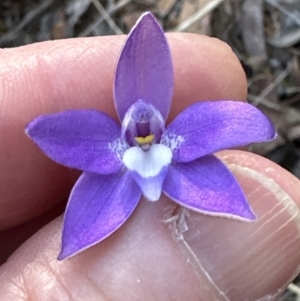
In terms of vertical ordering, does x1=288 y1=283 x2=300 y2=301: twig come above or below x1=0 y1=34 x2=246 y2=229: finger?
below

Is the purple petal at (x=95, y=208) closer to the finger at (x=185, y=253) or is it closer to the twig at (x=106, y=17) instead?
the finger at (x=185, y=253)

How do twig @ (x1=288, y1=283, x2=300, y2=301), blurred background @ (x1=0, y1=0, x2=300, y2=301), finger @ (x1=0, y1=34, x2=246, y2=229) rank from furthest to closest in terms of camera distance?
blurred background @ (x1=0, y1=0, x2=300, y2=301) < twig @ (x1=288, y1=283, x2=300, y2=301) < finger @ (x1=0, y1=34, x2=246, y2=229)

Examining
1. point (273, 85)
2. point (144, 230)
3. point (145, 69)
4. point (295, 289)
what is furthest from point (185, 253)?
point (273, 85)

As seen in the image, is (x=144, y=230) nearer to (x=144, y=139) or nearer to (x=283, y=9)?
(x=144, y=139)

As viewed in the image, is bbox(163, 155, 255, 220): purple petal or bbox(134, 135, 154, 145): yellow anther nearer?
bbox(163, 155, 255, 220): purple petal

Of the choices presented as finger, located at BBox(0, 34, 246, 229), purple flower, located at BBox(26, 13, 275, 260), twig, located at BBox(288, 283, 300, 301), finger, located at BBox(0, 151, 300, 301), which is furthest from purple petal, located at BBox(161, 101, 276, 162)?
twig, located at BBox(288, 283, 300, 301)

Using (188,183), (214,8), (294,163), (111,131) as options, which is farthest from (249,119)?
(214,8)

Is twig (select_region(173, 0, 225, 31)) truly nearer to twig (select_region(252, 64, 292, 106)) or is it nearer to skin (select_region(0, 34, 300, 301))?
twig (select_region(252, 64, 292, 106))
